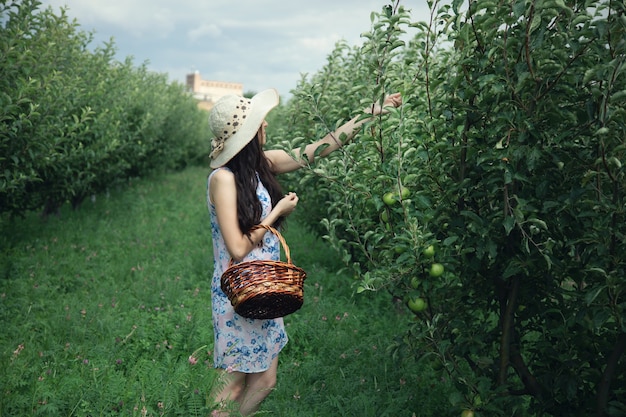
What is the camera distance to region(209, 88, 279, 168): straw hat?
9.89ft

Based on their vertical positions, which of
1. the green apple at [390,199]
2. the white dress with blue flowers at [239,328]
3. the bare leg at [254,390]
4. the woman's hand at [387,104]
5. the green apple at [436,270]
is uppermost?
the woman's hand at [387,104]

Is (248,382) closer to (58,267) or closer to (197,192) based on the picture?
(58,267)

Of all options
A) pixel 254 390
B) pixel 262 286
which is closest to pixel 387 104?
pixel 262 286

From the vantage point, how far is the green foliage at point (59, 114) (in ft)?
20.4

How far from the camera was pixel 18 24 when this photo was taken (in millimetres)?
6266

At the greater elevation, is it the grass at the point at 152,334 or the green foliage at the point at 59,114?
the green foliage at the point at 59,114

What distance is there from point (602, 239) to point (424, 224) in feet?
2.44

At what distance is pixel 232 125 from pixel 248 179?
0.29m

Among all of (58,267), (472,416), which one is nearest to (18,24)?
(58,267)

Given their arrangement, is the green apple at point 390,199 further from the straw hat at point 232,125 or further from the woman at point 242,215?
the straw hat at point 232,125

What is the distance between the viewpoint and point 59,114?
8.02 metres

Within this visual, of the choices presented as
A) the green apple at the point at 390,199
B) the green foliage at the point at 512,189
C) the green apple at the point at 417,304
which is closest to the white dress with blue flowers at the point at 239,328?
the green foliage at the point at 512,189

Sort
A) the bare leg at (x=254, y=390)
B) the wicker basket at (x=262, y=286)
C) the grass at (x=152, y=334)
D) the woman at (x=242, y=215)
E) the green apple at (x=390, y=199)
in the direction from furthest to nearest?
the grass at (x=152, y=334), the bare leg at (x=254, y=390), the woman at (x=242, y=215), the green apple at (x=390, y=199), the wicker basket at (x=262, y=286)

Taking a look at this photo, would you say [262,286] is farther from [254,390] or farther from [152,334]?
[152,334]
